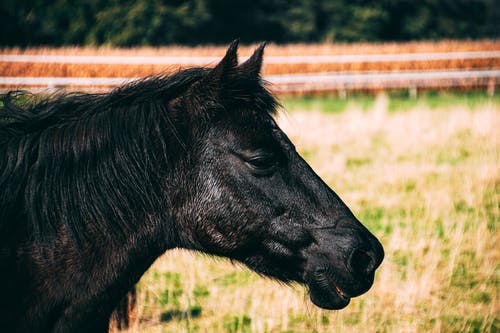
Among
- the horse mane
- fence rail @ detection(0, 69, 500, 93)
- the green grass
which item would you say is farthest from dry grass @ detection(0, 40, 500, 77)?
the horse mane

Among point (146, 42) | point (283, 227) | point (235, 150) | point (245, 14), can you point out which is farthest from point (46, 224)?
point (245, 14)

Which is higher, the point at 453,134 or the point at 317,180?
the point at 317,180

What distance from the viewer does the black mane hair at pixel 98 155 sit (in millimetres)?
2500

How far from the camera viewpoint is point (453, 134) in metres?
13.4

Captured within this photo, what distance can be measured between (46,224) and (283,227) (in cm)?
104

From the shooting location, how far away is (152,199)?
102 inches

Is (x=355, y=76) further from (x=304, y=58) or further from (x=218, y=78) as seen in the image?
(x=218, y=78)

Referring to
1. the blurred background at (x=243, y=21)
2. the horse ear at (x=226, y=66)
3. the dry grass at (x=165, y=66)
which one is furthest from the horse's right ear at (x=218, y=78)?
the blurred background at (x=243, y=21)

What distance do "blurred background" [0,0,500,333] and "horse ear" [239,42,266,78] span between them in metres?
0.11

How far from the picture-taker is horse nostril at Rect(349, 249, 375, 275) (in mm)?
2590

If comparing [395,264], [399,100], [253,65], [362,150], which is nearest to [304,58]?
[399,100]

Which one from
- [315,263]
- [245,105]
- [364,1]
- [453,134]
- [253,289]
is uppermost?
[245,105]

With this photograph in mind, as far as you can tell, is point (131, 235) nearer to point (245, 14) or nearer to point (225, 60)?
point (225, 60)

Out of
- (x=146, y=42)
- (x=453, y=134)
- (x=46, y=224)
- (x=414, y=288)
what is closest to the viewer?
(x=46, y=224)
